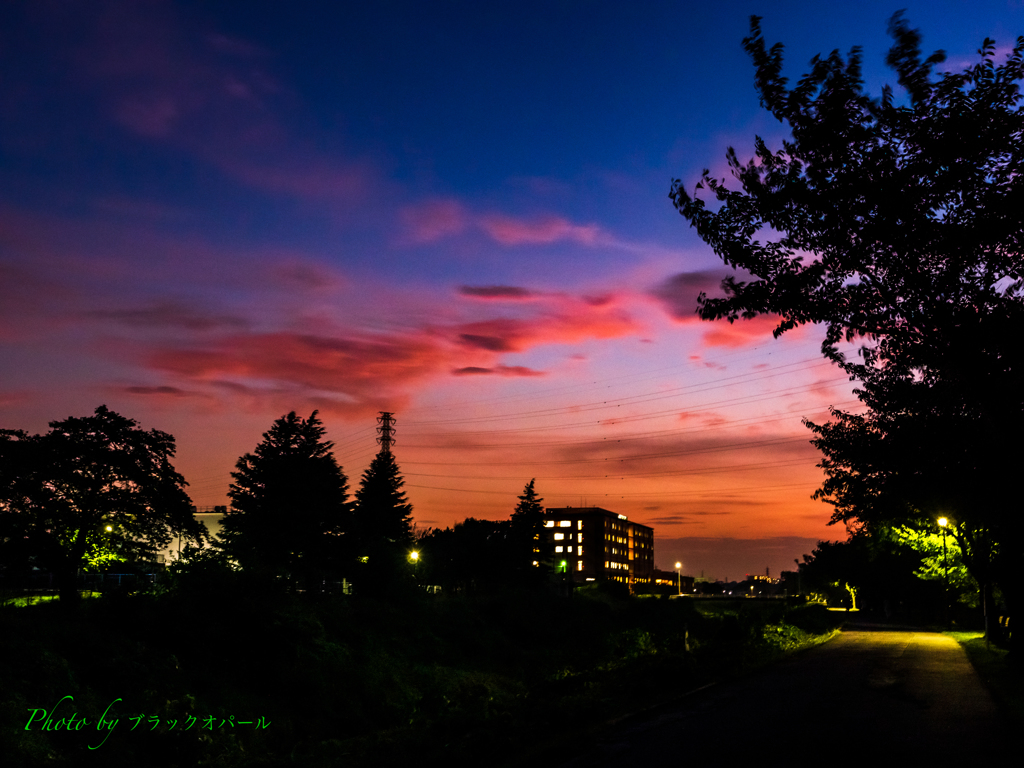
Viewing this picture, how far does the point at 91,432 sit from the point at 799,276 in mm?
34247

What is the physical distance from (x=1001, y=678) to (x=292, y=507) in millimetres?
43317

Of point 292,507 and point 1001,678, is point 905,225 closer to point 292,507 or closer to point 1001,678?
point 1001,678

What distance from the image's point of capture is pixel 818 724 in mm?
13328

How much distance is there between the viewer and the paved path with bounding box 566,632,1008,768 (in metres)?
10.7

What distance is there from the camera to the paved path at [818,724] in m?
10.7

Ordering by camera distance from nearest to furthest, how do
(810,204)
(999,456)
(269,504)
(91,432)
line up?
(810,204)
(999,456)
(91,432)
(269,504)

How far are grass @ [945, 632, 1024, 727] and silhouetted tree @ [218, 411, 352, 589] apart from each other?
3872 centimetres

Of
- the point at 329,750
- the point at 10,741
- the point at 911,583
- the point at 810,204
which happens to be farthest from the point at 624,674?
the point at 911,583

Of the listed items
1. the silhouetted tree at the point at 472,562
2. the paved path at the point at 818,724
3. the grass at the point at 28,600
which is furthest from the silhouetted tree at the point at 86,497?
the silhouetted tree at the point at 472,562

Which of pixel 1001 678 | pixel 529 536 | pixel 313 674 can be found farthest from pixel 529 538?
pixel 1001 678

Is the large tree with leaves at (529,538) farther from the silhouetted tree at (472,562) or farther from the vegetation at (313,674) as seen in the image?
the vegetation at (313,674)

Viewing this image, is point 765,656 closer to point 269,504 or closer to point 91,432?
point 91,432

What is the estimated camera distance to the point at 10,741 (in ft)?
63.5

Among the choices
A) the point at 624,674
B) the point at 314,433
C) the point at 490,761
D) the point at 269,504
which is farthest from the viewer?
the point at 314,433
